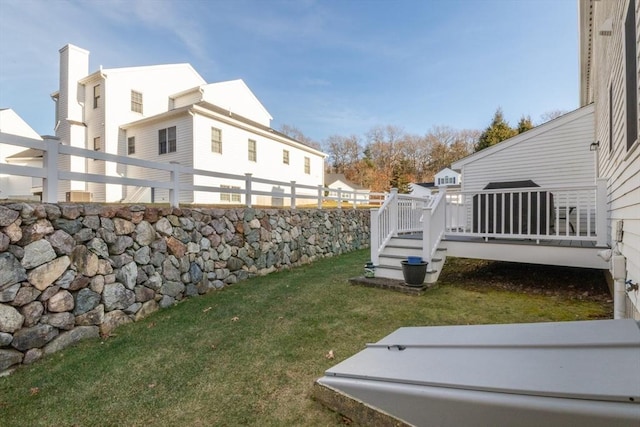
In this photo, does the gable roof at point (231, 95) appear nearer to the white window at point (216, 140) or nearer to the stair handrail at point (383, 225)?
the white window at point (216, 140)

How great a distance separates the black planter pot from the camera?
5.02m

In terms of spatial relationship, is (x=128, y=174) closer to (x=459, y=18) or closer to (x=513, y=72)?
(x=459, y=18)

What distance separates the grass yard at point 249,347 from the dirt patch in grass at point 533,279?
36mm

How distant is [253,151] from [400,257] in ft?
38.9

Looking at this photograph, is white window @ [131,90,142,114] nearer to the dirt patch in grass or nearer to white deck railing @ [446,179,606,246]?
white deck railing @ [446,179,606,246]

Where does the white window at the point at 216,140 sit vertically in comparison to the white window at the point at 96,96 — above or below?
below

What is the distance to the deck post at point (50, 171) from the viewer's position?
3642mm

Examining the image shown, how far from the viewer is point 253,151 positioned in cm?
1588

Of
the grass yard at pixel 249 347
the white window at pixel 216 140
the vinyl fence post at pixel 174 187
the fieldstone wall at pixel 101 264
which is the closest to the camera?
the grass yard at pixel 249 347

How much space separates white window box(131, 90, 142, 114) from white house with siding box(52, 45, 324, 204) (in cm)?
4

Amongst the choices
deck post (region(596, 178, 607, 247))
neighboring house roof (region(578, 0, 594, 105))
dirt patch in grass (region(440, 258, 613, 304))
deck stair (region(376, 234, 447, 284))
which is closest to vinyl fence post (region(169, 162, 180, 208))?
deck stair (region(376, 234, 447, 284))

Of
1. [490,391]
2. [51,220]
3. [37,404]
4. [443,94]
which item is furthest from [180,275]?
[443,94]

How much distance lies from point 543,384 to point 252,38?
15.4 meters

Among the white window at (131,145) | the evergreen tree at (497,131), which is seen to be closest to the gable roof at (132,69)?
the white window at (131,145)
